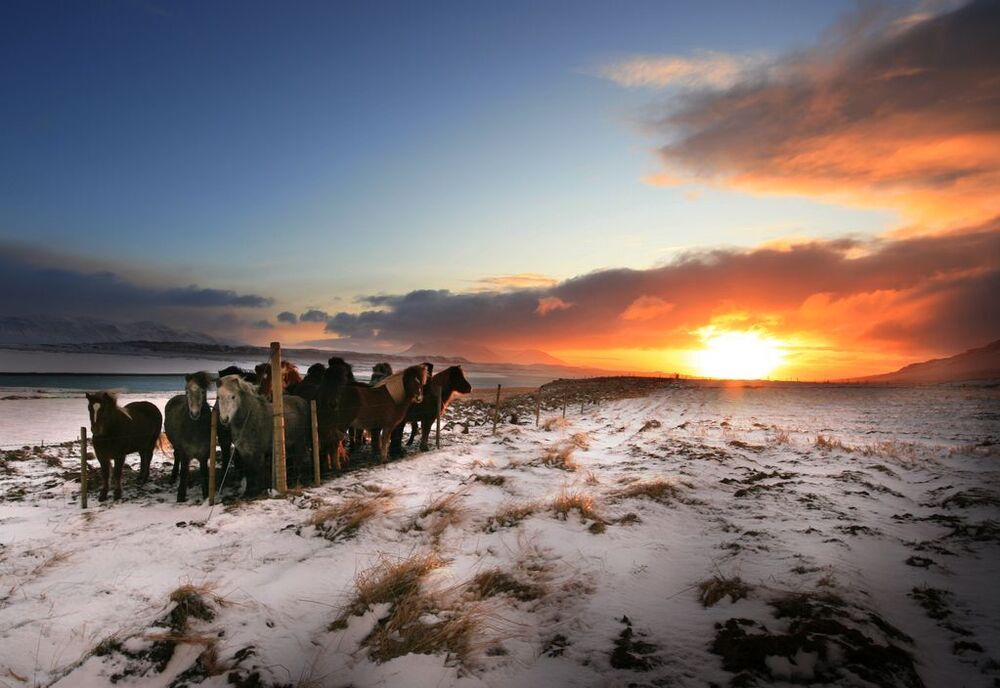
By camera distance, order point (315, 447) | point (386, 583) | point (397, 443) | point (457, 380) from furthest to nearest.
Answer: point (457, 380) < point (397, 443) < point (315, 447) < point (386, 583)

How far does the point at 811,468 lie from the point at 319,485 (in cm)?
1069

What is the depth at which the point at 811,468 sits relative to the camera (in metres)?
10.2

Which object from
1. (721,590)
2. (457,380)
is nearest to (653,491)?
(721,590)

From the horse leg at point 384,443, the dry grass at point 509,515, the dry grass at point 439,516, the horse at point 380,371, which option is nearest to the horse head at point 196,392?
the horse leg at point 384,443

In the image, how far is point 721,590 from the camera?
4504 mm

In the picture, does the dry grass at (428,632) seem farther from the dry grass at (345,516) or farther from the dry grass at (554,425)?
the dry grass at (554,425)

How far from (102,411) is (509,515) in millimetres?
7779

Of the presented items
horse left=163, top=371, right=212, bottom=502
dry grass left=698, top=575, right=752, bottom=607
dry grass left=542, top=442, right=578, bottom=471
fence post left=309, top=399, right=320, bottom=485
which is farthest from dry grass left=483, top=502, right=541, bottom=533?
horse left=163, top=371, right=212, bottom=502

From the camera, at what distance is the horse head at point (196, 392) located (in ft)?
28.6

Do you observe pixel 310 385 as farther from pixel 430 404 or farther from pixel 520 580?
pixel 520 580

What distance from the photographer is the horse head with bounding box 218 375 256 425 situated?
866cm

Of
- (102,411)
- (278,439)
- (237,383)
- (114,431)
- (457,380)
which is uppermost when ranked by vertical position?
(237,383)

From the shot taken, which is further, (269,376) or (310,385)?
(310,385)

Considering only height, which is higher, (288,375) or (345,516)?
(288,375)
